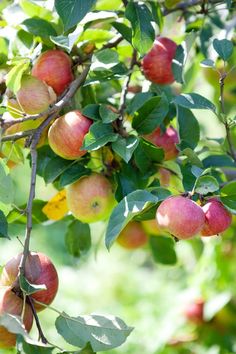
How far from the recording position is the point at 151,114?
3.39 feet

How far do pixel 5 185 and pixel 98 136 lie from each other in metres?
0.15

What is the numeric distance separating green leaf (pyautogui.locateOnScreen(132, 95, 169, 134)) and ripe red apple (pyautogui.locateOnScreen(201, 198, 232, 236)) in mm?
198

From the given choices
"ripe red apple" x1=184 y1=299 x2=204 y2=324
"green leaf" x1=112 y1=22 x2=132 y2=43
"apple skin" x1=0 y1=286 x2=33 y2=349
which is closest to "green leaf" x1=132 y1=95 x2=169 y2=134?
"green leaf" x1=112 y1=22 x2=132 y2=43

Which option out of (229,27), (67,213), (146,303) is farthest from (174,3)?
(146,303)

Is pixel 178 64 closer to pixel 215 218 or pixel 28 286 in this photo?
pixel 215 218

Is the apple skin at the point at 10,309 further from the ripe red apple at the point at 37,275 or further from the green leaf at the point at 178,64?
the green leaf at the point at 178,64

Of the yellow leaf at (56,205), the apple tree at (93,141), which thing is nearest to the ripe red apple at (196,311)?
the apple tree at (93,141)

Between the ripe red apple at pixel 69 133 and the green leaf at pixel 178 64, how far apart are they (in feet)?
0.57

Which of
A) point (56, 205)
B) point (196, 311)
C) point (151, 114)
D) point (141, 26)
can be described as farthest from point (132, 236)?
point (196, 311)

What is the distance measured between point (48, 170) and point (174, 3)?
1.28 feet

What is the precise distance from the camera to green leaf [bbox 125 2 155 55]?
3.26ft

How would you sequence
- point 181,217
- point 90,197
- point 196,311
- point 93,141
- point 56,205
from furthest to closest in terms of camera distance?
point 196,311 → point 56,205 → point 90,197 → point 93,141 → point 181,217

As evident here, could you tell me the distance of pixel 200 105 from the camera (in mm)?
984

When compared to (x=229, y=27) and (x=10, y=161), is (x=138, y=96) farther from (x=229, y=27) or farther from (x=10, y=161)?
(x=229, y=27)
